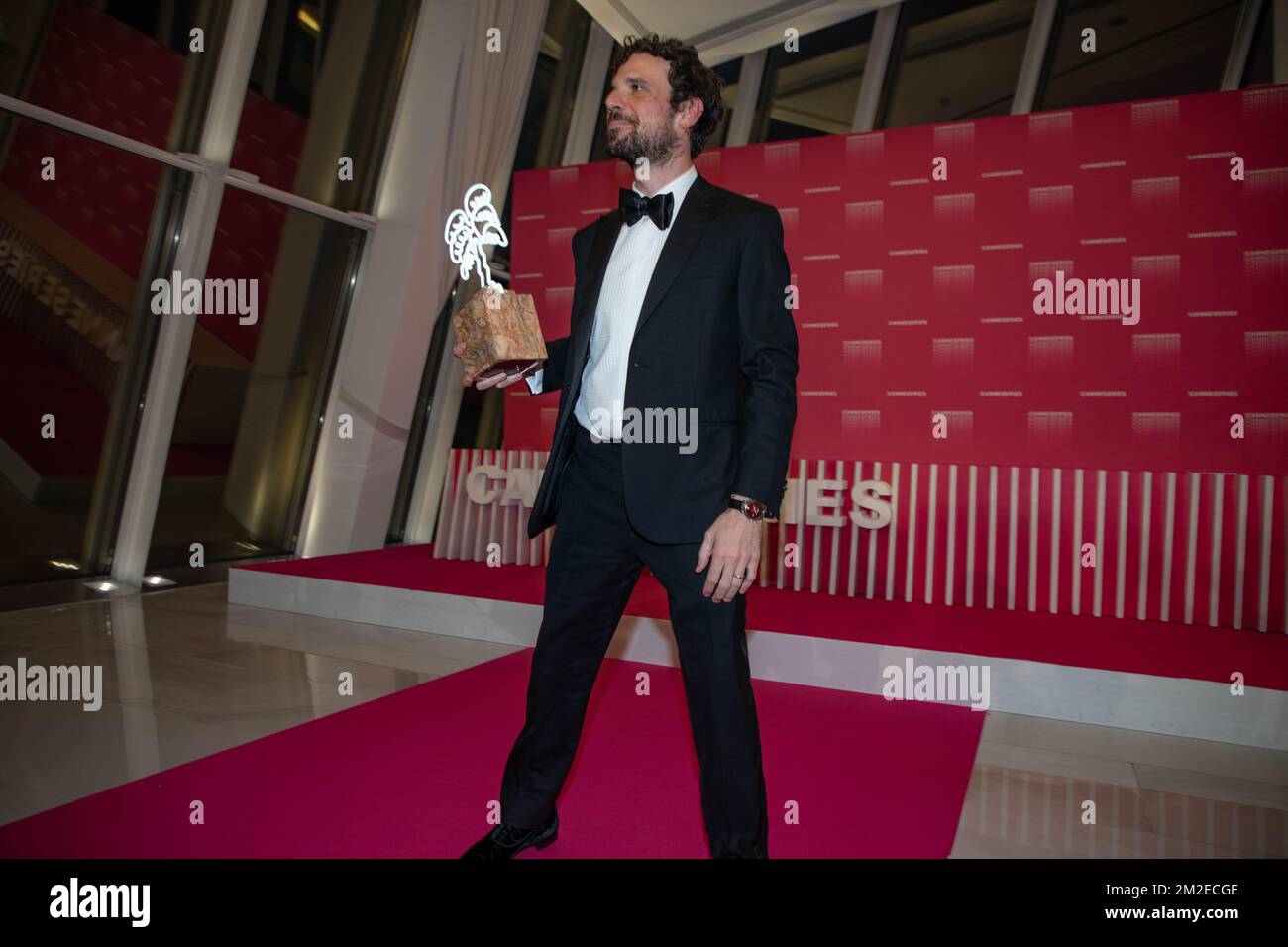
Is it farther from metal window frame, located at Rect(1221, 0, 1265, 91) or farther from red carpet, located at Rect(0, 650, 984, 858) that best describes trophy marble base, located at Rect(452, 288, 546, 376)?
metal window frame, located at Rect(1221, 0, 1265, 91)

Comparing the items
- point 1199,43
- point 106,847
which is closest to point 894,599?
point 106,847

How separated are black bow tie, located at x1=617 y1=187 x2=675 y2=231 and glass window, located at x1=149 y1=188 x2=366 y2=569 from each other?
14.4 ft

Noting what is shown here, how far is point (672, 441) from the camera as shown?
1613mm

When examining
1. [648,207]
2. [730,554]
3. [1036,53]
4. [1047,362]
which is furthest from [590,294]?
[1036,53]

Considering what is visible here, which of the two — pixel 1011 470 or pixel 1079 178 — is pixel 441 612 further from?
pixel 1079 178

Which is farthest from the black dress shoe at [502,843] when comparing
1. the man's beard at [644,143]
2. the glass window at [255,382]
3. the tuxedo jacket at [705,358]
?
the glass window at [255,382]

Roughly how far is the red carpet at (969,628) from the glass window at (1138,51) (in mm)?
4516

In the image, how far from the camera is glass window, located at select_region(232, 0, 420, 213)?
5.37 m

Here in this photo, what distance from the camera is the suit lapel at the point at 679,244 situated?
1630mm

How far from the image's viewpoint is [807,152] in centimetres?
561

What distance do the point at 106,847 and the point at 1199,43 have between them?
8.24m

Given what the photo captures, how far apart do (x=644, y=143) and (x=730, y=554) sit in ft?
2.75

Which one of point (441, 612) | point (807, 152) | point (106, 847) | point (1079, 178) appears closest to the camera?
point (106, 847)

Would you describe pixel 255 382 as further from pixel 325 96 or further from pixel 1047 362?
pixel 1047 362
